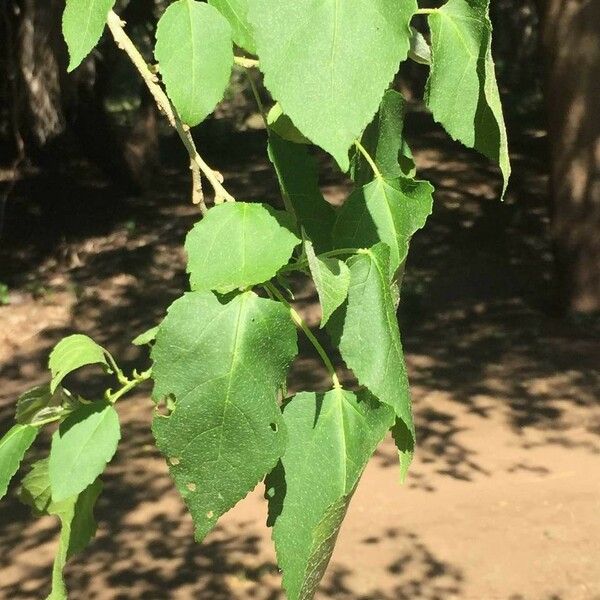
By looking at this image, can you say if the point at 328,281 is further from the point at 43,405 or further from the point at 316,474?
the point at 43,405

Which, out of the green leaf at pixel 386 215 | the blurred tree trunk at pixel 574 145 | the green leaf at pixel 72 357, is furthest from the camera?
the blurred tree trunk at pixel 574 145

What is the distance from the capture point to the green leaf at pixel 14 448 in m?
1.03

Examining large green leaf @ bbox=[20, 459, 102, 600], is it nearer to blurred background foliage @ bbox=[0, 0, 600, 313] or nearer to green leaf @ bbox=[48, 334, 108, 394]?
green leaf @ bbox=[48, 334, 108, 394]

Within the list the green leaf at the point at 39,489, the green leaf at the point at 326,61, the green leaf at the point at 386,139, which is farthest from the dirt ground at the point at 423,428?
the green leaf at the point at 326,61

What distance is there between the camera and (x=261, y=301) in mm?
742

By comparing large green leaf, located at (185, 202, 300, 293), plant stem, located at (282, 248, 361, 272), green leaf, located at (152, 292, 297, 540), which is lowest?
green leaf, located at (152, 292, 297, 540)

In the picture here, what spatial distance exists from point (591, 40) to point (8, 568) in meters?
5.16

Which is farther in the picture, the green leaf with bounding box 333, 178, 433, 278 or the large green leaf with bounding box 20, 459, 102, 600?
the large green leaf with bounding box 20, 459, 102, 600

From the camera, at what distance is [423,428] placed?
261 inches

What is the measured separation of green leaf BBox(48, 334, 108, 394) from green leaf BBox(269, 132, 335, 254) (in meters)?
0.26

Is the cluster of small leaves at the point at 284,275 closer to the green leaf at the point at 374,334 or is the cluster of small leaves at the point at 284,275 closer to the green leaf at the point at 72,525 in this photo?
the green leaf at the point at 374,334

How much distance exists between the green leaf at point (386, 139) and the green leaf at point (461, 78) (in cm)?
13

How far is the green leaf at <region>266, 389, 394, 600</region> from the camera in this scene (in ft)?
2.50

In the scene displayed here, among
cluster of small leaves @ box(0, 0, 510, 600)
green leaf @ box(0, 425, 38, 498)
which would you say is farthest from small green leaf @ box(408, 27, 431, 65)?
green leaf @ box(0, 425, 38, 498)
